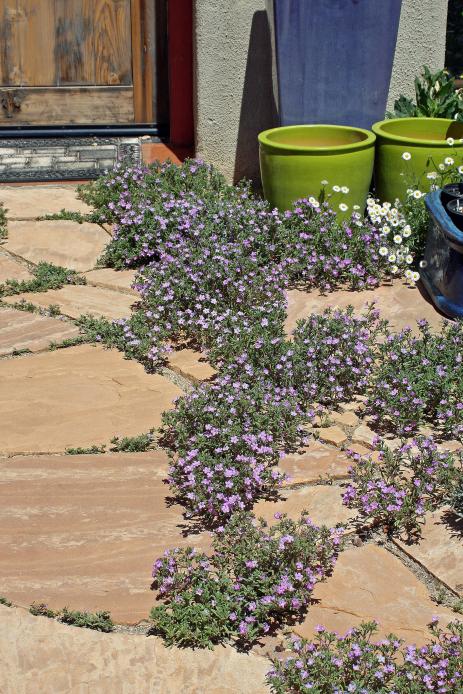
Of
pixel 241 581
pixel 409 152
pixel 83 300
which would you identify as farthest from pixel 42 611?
pixel 409 152

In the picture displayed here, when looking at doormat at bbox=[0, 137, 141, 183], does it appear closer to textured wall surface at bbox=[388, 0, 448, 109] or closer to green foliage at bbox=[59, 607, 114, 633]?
textured wall surface at bbox=[388, 0, 448, 109]

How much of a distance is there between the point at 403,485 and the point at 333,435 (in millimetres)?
454

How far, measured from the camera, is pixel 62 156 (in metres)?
6.58

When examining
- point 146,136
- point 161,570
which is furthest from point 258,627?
point 146,136

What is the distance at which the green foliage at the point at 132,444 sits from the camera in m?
3.60

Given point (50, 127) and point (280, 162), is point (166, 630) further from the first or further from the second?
point (50, 127)

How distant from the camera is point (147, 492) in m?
3.37

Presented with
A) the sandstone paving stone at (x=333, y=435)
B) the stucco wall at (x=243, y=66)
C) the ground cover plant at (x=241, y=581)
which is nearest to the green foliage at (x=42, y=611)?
the ground cover plant at (x=241, y=581)

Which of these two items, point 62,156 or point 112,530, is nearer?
point 112,530

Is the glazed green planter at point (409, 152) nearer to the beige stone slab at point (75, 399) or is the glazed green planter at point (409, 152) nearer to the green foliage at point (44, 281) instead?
the green foliage at point (44, 281)

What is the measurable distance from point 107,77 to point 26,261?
2236 millimetres

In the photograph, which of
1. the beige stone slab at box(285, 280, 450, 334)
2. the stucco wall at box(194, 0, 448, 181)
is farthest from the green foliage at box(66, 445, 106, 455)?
the stucco wall at box(194, 0, 448, 181)

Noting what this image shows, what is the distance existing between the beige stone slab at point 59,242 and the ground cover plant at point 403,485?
7.45ft

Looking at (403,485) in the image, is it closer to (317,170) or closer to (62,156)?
(317,170)
